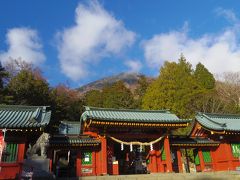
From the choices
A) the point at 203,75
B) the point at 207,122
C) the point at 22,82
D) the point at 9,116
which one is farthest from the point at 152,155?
the point at 203,75

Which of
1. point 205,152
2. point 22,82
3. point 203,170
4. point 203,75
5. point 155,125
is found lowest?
point 203,170

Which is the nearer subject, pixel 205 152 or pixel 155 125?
pixel 155 125

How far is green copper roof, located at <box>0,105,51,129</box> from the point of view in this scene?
16.1 m

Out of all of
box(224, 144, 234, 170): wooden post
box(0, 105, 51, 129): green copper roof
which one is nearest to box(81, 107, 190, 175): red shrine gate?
box(0, 105, 51, 129): green copper roof

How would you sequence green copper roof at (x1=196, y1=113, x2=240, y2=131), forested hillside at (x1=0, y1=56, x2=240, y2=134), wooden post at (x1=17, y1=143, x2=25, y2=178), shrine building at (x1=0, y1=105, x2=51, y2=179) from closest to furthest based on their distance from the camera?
shrine building at (x1=0, y1=105, x2=51, y2=179) → wooden post at (x1=17, y1=143, x2=25, y2=178) → green copper roof at (x1=196, y1=113, x2=240, y2=131) → forested hillside at (x1=0, y1=56, x2=240, y2=134)

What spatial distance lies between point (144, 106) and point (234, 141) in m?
22.3

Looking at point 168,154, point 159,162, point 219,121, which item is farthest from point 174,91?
point 168,154

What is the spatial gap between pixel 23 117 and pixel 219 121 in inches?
748

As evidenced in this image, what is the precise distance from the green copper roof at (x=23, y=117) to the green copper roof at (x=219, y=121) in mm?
14652

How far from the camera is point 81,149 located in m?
21.0

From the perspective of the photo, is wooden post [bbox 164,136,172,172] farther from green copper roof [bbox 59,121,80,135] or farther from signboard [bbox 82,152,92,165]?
green copper roof [bbox 59,121,80,135]

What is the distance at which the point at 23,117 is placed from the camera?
60.0 ft

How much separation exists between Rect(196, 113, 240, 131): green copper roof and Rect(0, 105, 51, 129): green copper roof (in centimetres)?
1465

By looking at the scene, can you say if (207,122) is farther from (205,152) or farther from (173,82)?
(173,82)
